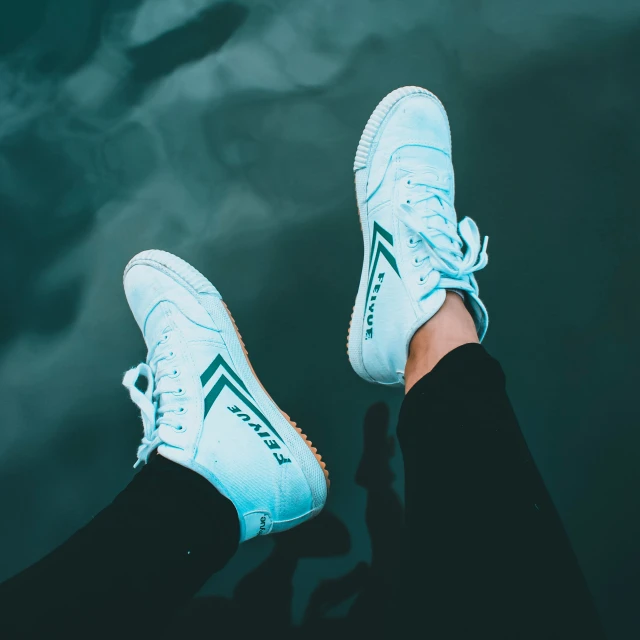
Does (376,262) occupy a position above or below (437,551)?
above

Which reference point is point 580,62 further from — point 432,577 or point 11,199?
point 11,199

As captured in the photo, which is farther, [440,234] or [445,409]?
[440,234]

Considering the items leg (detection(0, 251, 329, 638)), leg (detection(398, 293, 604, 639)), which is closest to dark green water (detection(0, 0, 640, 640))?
leg (detection(0, 251, 329, 638))

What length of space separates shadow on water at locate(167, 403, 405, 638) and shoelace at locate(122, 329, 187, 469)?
308 millimetres

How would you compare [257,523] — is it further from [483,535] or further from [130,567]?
[483,535]

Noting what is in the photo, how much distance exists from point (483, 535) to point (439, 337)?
15.4 inches

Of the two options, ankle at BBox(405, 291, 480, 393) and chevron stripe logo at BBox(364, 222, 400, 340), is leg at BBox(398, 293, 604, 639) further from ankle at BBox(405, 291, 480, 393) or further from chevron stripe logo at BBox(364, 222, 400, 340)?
chevron stripe logo at BBox(364, 222, 400, 340)

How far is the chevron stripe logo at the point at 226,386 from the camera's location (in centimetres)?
108

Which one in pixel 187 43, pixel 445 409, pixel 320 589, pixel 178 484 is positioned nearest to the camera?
pixel 445 409

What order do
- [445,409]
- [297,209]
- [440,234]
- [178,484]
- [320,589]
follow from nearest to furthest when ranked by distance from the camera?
1. [445,409]
2. [178,484]
3. [320,589]
4. [440,234]
5. [297,209]

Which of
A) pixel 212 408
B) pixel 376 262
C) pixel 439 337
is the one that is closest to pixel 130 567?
pixel 212 408

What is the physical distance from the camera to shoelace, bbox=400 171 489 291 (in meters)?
1.12

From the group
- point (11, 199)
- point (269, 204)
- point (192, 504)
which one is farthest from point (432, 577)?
point (11, 199)

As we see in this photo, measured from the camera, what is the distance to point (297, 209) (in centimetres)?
134
